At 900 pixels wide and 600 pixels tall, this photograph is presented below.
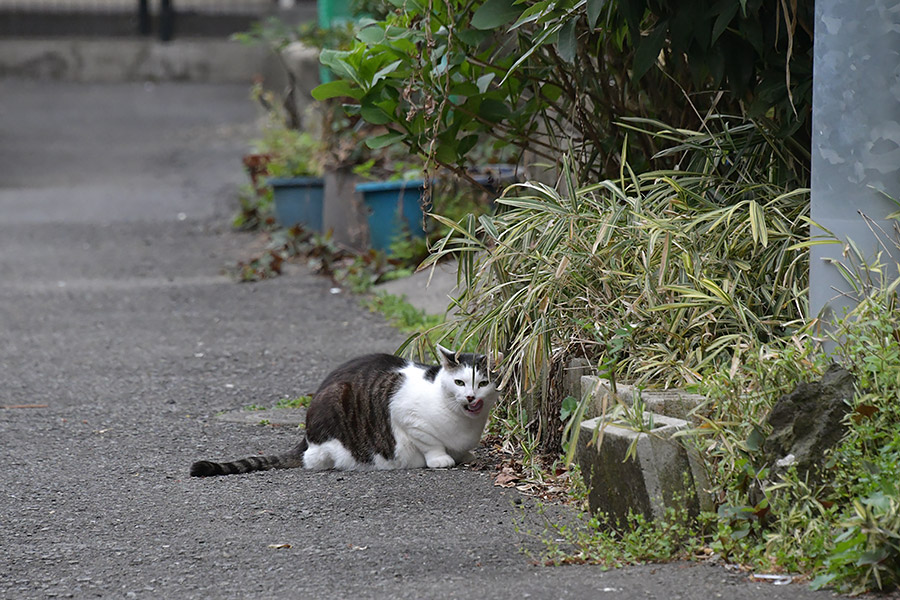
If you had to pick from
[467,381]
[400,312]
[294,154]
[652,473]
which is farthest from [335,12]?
[652,473]

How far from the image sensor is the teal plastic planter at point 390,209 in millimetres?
8633

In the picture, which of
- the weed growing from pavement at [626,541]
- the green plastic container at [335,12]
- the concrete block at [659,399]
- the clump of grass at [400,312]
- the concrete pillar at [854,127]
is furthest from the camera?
the green plastic container at [335,12]

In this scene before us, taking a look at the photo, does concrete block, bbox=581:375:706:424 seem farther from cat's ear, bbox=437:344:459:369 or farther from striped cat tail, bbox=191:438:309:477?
striped cat tail, bbox=191:438:309:477

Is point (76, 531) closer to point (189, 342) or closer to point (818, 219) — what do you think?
point (818, 219)

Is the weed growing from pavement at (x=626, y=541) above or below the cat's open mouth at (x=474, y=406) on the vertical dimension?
below

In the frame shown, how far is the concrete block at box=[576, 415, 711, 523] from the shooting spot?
3250 millimetres

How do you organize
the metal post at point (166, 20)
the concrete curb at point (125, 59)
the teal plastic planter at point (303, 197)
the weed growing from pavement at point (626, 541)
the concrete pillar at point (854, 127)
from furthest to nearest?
1. the concrete curb at point (125, 59)
2. the metal post at point (166, 20)
3. the teal plastic planter at point (303, 197)
4. the concrete pillar at point (854, 127)
5. the weed growing from pavement at point (626, 541)

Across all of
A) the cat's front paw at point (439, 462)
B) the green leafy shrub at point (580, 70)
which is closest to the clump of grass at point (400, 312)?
the green leafy shrub at point (580, 70)

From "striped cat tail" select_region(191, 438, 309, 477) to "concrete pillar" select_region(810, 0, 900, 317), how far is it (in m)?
2.12

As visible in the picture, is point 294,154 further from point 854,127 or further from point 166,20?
point 166,20

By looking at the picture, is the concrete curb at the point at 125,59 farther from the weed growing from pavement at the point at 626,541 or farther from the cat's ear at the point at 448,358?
the weed growing from pavement at the point at 626,541

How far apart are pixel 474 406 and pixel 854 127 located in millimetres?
1736

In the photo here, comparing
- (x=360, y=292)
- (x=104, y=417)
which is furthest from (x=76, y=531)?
(x=360, y=292)

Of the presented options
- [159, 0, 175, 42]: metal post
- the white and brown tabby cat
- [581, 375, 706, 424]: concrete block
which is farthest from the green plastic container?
[159, 0, 175, 42]: metal post
